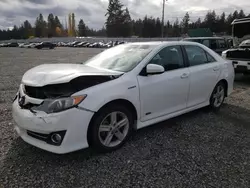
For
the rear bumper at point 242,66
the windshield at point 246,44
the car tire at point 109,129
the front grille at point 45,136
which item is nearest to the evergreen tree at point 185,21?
the windshield at point 246,44

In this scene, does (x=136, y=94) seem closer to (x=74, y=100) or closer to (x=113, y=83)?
(x=113, y=83)

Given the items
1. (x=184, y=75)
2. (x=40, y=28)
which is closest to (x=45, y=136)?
(x=184, y=75)

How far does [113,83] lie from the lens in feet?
9.40

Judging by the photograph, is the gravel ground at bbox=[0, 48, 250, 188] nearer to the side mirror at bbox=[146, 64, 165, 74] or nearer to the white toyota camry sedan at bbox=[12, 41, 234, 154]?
the white toyota camry sedan at bbox=[12, 41, 234, 154]

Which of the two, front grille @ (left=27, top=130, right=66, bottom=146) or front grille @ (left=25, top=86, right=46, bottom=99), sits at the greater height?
front grille @ (left=25, top=86, right=46, bottom=99)

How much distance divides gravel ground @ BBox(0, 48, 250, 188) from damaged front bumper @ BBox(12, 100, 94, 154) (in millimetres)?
255

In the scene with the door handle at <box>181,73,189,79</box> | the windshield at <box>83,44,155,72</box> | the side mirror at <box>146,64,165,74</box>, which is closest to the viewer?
the side mirror at <box>146,64,165,74</box>

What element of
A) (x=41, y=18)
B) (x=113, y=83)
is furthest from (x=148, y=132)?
(x=41, y=18)

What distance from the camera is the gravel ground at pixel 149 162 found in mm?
2391

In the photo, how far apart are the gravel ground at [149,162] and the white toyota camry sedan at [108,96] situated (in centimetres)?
24

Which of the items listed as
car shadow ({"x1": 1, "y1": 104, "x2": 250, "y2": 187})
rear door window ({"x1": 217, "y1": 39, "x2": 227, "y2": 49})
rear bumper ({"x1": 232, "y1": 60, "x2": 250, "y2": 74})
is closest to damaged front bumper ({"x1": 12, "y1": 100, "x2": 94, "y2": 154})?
car shadow ({"x1": 1, "y1": 104, "x2": 250, "y2": 187})

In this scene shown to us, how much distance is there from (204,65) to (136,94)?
1876 mm

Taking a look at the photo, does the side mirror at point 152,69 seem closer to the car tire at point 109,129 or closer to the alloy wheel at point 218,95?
the car tire at point 109,129

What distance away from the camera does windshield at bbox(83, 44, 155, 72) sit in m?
3.31
